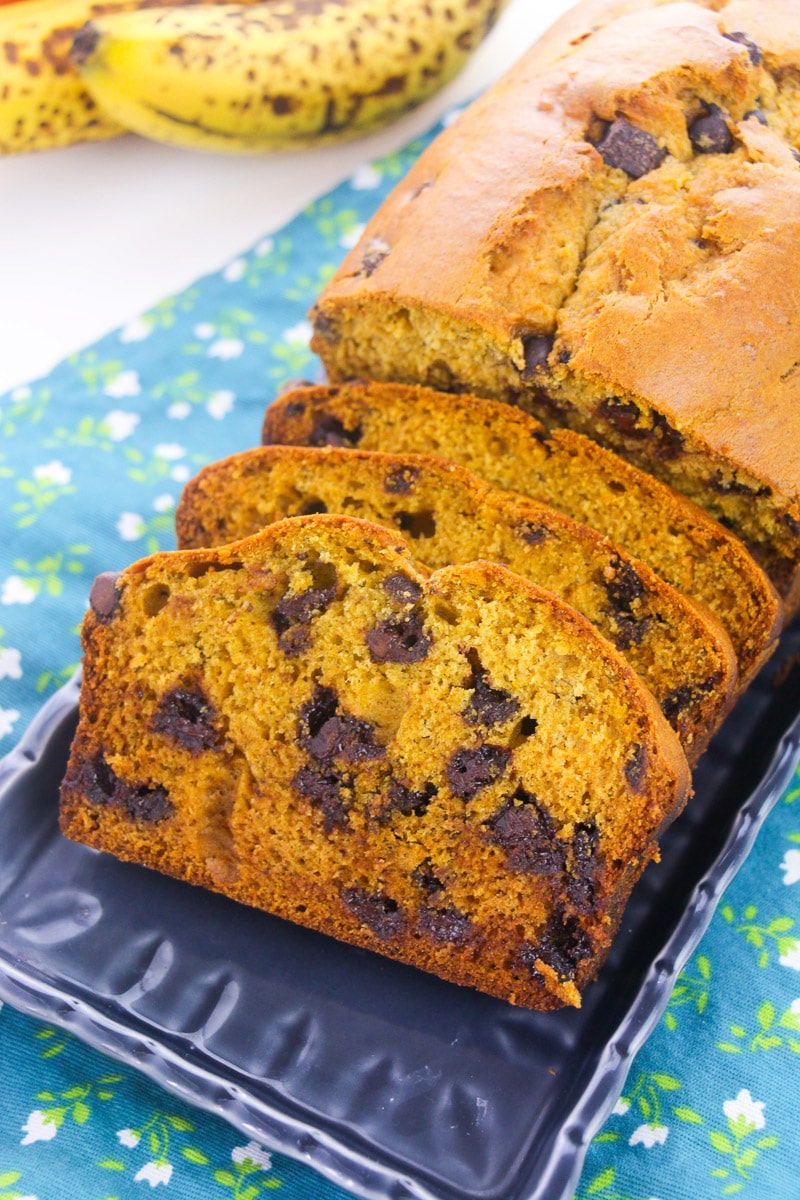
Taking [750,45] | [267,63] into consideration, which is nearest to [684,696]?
[750,45]

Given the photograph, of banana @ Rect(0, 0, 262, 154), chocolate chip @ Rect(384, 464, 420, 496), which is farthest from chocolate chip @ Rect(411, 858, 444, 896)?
banana @ Rect(0, 0, 262, 154)

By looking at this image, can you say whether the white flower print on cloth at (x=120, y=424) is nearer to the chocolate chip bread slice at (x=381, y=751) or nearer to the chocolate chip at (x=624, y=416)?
the chocolate chip bread slice at (x=381, y=751)

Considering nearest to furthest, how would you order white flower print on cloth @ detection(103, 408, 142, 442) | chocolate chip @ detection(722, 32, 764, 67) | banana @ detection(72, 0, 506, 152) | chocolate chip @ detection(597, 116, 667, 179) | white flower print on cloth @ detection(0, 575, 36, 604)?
1. chocolate chip @ detection(597, 116, 667, 179)
2. chocolate chip @ detection(722, 32, 764, 67)
3. white flower print on cloth @ detection(0, 575, 36, 604)
4. white flower print on cloth @ detection(103, 408, 142, 442)
5. banana @ detection(72, 0, 506, 152)

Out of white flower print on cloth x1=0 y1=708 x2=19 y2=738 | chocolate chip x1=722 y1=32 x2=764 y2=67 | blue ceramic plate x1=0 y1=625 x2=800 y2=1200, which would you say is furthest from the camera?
white flower print on cloth x1=0 y1=708 x2=19 y2=738

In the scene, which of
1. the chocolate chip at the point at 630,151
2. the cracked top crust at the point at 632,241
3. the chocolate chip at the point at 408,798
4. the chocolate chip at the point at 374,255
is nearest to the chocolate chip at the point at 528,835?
the chocolate chip at the point at 408,798

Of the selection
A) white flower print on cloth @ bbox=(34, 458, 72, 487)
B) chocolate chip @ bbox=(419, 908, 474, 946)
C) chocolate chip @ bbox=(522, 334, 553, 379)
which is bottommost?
white flower print on cloth @ bbox=(34, 458, 72, 487)

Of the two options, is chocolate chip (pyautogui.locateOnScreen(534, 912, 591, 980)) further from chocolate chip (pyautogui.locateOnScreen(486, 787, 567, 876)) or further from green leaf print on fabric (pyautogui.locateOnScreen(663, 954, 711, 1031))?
green leaf print on fabric (pyautogui.locateOnScreen(663, 954, 711, 1031))

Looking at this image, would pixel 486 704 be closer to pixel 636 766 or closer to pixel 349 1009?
pixel 636 766
